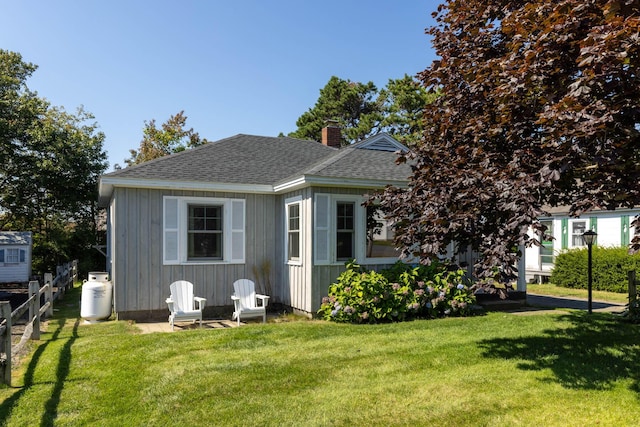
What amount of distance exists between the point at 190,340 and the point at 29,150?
60.8ft

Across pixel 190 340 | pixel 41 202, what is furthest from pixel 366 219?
pixel 41 202

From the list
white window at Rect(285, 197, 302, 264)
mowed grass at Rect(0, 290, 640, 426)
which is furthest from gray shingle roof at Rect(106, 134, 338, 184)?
mowed grass at Rect(0, 290, 640, 426)

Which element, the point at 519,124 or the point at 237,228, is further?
the point at 237,228

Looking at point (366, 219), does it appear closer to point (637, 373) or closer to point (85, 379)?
point (637, 373)

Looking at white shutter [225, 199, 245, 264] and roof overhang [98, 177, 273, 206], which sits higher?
roof overhang [98, 177, 273, 206]

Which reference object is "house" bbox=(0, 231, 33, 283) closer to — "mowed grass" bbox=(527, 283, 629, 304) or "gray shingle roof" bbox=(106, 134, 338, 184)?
"gray shingle roof" bbox=(106, 134, 338, 184)

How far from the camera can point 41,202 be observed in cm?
2133

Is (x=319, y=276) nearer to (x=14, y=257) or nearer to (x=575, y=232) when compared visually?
(x=575, y=232)

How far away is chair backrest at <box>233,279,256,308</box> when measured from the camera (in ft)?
30.8

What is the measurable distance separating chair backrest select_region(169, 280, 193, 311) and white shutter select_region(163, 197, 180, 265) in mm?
655

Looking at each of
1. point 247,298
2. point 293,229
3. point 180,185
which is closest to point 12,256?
point 180,185

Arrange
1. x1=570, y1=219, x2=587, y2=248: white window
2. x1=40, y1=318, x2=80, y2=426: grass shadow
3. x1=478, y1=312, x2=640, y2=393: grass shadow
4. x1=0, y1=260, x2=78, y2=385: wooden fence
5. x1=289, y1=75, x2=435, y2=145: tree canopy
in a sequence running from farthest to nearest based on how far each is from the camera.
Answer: x1=289, y1=75, x2=435, y2=145: tree canopy < x1=570, y1=219, x2=587, y2=248: white window < x1=478, y1=312, x2=640, y2=393: grass shadow < x1=0, y1=260, x2=78, y2=385: wooden fence < x1=40, y1=318, x2=80, y2=426: grass shadow

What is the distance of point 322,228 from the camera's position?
9.13m

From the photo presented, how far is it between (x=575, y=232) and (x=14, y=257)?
2131cm
